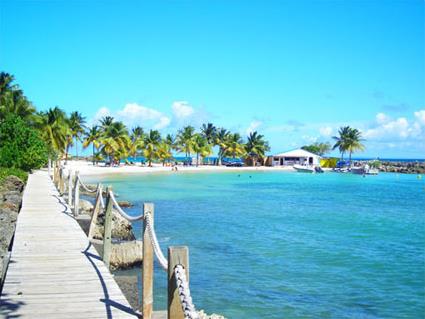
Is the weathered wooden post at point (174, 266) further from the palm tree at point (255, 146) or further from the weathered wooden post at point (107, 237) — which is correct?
the palm tree at point (255, 146)

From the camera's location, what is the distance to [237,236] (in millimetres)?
18281

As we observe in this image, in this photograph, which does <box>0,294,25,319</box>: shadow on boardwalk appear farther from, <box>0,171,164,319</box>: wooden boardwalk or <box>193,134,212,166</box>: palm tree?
<box>193,134,212,166</box>: palm tree

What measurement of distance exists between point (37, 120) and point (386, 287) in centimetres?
4165

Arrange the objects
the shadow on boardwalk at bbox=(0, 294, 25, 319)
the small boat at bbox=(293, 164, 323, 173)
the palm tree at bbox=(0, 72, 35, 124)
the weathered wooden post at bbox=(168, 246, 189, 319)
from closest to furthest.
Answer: the weathered wooden post at bbox=(168, 246, 189, 319) < the shadow on boardwalk at bbox=(0, 294, 25, 319) < the palm tree at bbox=(0, 72, 35, 124) < the small boat at bbox=(293, 164, 323, 173)

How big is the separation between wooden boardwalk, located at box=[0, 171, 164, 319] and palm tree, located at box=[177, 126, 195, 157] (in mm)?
71023

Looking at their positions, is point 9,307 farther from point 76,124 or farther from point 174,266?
point 76,124

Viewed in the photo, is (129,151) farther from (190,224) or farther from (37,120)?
(190,224)

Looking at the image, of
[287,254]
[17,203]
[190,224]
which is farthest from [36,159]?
[287,254]

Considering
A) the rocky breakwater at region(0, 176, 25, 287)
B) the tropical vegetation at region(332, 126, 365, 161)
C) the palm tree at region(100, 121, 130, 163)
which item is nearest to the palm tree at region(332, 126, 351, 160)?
the tropical vegetation at region(332, 126, 365, 161)

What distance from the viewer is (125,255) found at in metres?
11.2

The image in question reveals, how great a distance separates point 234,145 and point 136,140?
20928mm

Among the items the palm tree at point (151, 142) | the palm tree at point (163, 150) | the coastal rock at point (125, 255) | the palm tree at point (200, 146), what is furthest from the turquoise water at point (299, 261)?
the palm tree at point (200, 146)

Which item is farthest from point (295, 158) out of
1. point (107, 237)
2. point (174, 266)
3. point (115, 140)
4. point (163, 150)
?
point (174, 266)

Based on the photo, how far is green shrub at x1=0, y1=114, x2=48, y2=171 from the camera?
97.6 feet
